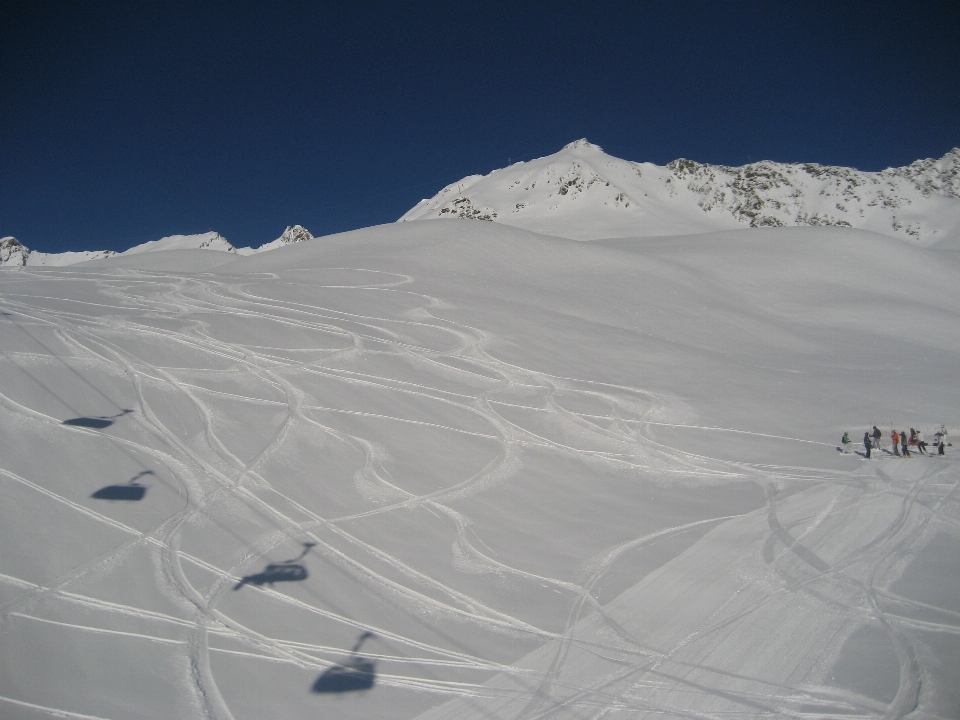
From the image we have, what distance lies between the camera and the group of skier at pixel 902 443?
1325cm

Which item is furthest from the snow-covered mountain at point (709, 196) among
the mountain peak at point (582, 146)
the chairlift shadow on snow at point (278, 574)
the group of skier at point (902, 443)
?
the chairlift shadow on snow at point (278, 574)

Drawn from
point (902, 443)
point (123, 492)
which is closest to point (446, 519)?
point (123, 492)

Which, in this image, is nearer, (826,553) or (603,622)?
(603,622)

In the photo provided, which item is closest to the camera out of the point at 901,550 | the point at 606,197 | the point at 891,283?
the point at 901,550

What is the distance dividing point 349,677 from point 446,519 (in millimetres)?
3719

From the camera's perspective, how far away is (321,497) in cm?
970

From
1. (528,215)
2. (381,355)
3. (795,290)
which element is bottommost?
(381,355)


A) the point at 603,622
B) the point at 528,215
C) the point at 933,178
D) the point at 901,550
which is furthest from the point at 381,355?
the point at 933,178

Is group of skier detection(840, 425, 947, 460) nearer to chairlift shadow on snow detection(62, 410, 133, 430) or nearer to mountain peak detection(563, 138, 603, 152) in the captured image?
chairlift shadow on snow detection(62, 410, 133, 430)

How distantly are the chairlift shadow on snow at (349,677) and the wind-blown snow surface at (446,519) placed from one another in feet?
0.11

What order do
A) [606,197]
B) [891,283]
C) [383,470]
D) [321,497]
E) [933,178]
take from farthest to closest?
[933,178] → [606,197] → [891,283] → [383,470] → [321,497]

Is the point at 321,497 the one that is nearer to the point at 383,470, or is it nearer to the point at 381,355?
the point at 383,470

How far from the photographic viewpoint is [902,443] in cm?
1330

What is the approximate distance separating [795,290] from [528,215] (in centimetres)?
9801
